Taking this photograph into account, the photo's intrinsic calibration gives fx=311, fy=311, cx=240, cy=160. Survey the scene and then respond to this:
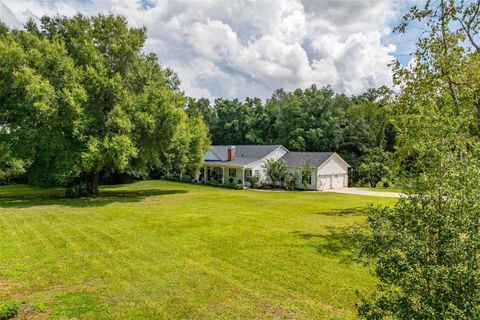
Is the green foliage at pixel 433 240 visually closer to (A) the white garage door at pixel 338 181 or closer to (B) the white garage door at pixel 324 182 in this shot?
(B) the white garage door at pixel 324 182

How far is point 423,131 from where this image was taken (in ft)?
16.9

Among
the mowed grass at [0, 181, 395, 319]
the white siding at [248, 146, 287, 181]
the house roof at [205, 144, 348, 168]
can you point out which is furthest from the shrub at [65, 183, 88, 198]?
the white siding at [248, 146, 287, 181]

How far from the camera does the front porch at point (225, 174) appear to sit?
3459cm

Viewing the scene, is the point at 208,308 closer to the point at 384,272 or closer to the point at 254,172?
the point at 384,272

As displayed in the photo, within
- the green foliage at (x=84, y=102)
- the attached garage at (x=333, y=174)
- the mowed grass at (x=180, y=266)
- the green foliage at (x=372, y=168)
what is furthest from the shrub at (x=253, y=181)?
the mowed grass at (x=180, y=266)

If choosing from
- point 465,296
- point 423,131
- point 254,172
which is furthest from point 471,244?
point 254,172

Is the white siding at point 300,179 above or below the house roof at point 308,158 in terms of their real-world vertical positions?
below

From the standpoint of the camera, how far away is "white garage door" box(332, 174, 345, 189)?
34.5 metres

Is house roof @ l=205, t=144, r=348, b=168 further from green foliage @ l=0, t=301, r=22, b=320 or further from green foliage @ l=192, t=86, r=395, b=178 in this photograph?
green foliage @ l=0, t=301, r=22, b=320

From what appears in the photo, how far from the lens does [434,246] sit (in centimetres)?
396

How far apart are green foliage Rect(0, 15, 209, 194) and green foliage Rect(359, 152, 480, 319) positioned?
1811 centimetres

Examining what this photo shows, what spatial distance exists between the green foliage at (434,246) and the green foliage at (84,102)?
713 inches

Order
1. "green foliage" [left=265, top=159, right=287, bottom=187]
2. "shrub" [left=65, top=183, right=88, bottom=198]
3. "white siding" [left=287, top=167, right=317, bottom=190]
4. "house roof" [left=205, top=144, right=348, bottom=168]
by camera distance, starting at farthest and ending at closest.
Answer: "house roof" [left=205, top=144, right=348, bottom=168], "green foliage" [left=265, top=159, right=287, bottom=187], "white siding" [left=287, top=167, right=317, bottom=190], "shrub" [left=65, top=183, right=88, bottom=198]

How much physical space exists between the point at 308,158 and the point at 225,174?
10.0m
